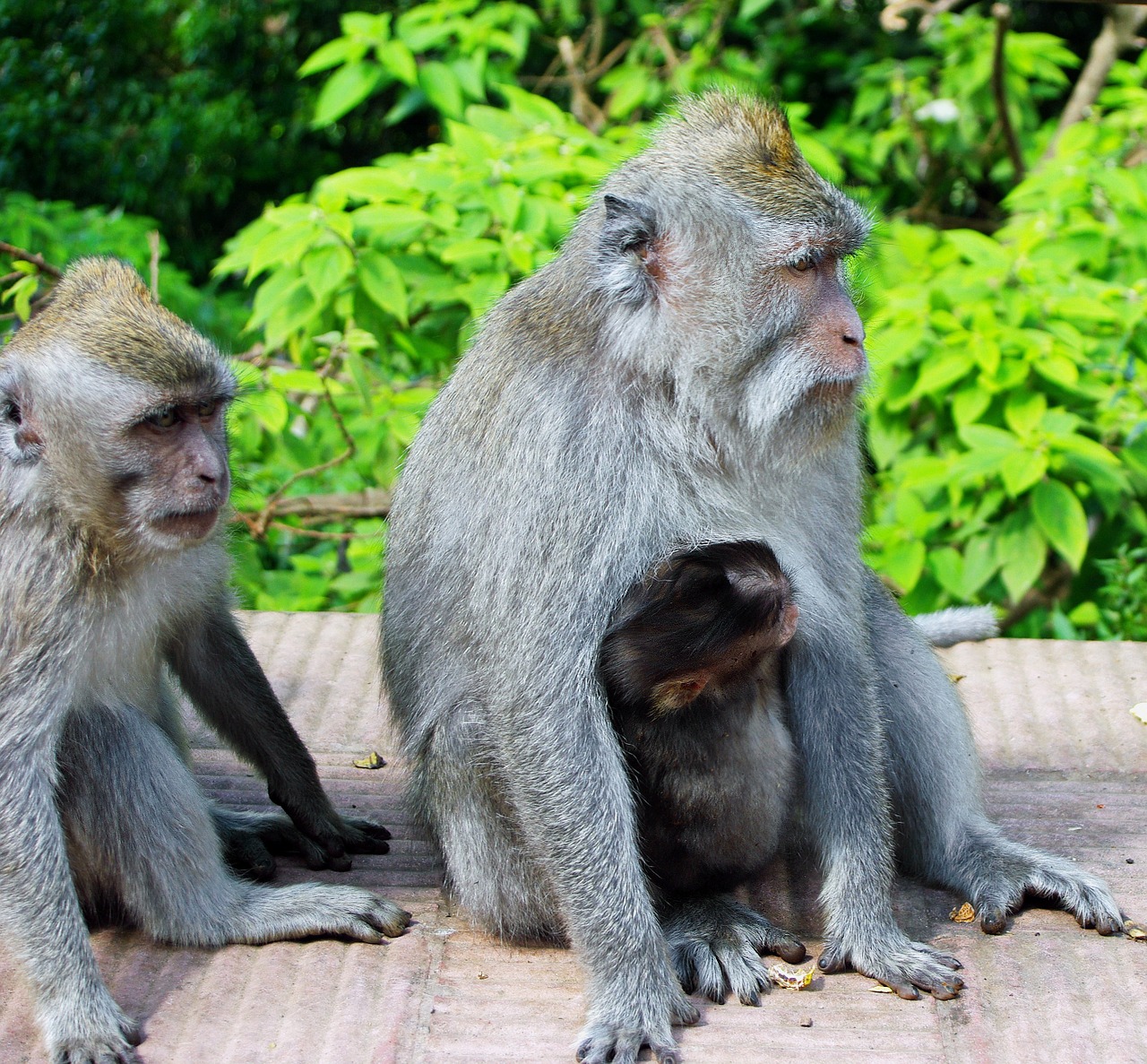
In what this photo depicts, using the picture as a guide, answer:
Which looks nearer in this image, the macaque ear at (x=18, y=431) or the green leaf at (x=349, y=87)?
the macaque ear at (x=18, y=431)

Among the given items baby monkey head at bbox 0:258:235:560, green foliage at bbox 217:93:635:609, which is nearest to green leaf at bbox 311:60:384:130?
green foliage at bbox 217:93:635:609

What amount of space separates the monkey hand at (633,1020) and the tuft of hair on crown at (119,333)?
176cm

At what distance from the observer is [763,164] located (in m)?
3.46

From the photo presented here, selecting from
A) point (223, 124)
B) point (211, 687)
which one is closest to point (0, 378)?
point (211, 687)

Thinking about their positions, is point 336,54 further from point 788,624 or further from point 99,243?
point 788,624

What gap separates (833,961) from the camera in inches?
136

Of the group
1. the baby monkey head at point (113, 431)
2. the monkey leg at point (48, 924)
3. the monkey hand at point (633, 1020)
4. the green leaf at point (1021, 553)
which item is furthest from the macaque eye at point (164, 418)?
the green leaf at point (1021, 553)

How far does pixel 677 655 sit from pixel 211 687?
4.79ft

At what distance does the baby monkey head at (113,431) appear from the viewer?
334 centimetres

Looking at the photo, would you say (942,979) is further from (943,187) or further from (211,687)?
(943,187)

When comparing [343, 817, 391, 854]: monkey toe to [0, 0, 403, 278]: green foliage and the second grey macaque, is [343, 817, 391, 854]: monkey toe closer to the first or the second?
the second grey macaque

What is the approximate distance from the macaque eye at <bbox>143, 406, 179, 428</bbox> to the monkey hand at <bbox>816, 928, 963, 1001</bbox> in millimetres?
2082

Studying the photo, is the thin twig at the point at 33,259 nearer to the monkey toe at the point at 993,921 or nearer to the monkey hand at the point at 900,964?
the monkey hand at the point at 900,964

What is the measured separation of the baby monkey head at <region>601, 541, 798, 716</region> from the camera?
331 centimetres
